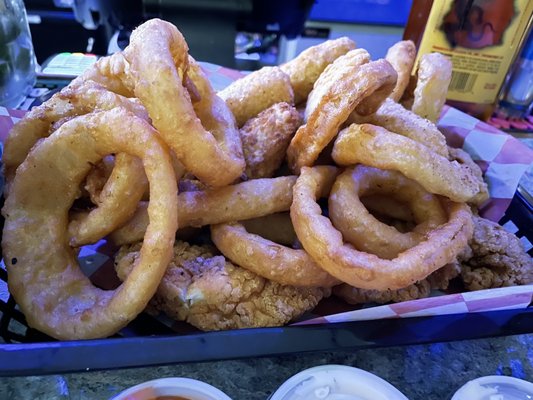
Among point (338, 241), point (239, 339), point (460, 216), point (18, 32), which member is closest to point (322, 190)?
point (338, 241)

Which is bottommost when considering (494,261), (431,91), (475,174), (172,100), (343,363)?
(343,363)

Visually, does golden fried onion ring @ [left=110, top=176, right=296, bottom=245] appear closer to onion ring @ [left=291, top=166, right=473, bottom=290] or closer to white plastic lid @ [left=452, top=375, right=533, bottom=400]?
onion ring @ [left=291, top=166, right=473, bottom=290]

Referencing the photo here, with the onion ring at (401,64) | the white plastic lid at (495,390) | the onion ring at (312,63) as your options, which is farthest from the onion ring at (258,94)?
the white plastic lid at (495,390)

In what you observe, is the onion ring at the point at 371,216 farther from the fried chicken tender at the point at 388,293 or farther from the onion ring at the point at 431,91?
the onion ring at the point at 431,91

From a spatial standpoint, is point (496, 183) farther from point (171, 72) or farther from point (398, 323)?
point (171, 72)

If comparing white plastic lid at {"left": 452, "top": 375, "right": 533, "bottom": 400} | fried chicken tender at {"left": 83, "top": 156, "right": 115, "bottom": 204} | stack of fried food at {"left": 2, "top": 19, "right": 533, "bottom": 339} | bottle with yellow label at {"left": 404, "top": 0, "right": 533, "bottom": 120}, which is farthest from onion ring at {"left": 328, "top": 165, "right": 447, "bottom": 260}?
bottle with yellow label at {"left": 404, "top": 0, "right": 533, "bottom": 120}

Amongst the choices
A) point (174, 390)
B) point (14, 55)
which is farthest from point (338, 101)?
point (14, 55)

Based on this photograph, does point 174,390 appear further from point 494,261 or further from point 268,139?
point 494,261
